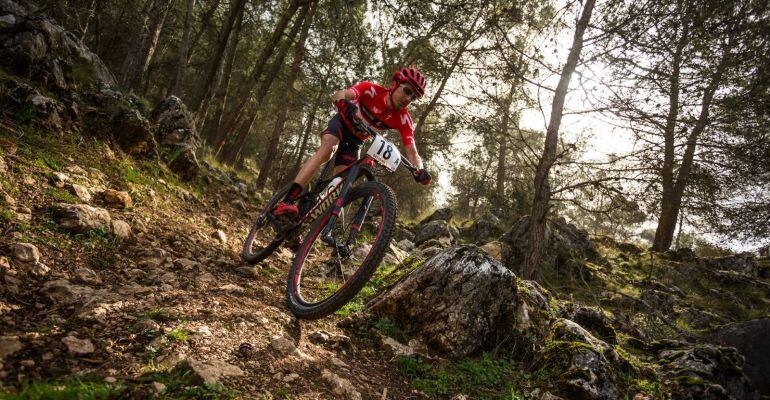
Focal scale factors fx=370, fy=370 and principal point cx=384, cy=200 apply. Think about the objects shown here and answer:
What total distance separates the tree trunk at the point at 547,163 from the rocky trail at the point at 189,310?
2.10 metres

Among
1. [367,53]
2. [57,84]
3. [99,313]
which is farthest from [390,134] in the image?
[99,313]

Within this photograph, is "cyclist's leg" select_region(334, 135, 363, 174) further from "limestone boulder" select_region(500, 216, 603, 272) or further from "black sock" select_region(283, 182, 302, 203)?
"limestone boulder" select_region(500, 216, 603, 272)

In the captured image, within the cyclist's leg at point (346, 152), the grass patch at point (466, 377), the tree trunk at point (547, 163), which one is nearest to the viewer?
the grass patch at point (466, 377)

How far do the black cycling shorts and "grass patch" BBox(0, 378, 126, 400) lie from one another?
10.2ft

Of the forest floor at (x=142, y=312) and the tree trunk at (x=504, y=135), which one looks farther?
the tree trunk at (x=504, y=135)

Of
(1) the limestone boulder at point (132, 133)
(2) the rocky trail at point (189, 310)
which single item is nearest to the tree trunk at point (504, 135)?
(2) the rocky trail at point (189, 310)

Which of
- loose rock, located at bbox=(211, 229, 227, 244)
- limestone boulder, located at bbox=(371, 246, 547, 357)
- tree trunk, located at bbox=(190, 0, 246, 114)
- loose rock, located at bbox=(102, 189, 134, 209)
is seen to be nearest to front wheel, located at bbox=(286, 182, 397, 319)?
limestone boulder, located at bbox=(371, 246, 547, 357)

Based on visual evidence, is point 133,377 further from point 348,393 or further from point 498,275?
point 498,275

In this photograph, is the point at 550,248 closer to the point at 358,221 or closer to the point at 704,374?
the point at 704,374

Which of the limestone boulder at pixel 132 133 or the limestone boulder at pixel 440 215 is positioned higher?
the limestone boulder at pixel 440 215

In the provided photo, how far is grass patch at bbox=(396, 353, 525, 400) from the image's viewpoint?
294cm

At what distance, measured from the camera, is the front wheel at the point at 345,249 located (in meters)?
3.16

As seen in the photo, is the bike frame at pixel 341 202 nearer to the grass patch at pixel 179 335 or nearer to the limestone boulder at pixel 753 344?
the grass patch at pixel 179 335

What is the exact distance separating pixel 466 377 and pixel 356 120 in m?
2.66
